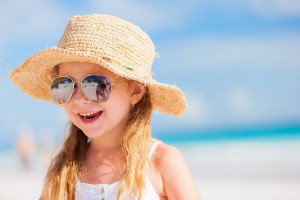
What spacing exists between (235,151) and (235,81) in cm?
860

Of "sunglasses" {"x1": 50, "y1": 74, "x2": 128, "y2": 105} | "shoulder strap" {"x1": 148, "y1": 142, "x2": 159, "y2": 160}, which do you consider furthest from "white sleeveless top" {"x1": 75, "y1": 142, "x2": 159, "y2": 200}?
"sunglasses" {"x1": 50, "y1": 74, "x2": 128, "y2": 105}

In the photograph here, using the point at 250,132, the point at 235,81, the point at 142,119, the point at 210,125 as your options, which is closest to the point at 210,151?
the point at 250,132

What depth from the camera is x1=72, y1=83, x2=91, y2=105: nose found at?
2676 mm

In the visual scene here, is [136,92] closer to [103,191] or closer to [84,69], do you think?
[84,69]

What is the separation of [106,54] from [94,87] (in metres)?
0.21

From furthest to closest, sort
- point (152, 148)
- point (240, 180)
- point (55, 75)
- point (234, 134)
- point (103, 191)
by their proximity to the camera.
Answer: point (234, 134) → point (240, 180) → point (55, 75) → point (152, 148) → point (103, 191)

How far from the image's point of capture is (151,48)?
3023mm

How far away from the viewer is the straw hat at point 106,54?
2.68 meters

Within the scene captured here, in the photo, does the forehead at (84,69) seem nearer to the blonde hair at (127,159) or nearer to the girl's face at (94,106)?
the girl's face at (94,106)

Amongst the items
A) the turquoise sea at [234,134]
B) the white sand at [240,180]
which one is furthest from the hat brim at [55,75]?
the turquoise sea at [234,134]

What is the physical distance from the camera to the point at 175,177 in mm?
2660

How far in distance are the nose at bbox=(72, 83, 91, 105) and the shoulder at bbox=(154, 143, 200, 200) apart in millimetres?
577

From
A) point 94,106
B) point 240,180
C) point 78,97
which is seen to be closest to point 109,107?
point 94,106

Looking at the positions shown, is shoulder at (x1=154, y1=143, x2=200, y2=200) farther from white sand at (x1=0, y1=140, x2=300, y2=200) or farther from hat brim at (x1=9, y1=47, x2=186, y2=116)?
white sand at (x1=0, y1=140, x2=300, y2=200)
